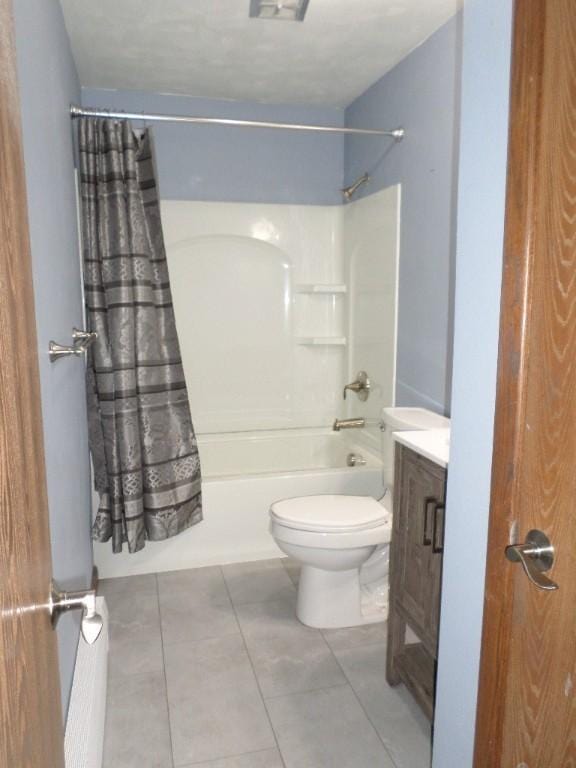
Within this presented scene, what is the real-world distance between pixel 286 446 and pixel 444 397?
139 centimetres

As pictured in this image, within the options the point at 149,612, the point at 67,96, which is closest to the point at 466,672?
the point at 149,612

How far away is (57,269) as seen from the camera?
1.87m

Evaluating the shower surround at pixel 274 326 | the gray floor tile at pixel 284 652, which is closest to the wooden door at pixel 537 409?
the gray floor tile at pixel 284 652

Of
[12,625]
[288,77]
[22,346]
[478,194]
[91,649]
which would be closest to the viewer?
[12,625]

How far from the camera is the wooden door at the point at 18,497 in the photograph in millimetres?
582

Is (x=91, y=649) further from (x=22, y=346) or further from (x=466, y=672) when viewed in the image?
(x=22, y=346)

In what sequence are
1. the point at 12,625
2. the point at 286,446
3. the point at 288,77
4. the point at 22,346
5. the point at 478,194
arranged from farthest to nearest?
the point at 286,446, the point at 288,77, the point at 478,194, the point at 22,346, the point at 12,625

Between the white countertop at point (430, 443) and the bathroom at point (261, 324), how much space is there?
0.08 feet

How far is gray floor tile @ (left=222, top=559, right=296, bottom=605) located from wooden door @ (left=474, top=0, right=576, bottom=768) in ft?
5.55

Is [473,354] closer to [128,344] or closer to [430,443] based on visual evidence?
[430,443]

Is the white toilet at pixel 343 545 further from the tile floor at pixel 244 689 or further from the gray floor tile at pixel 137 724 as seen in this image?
the gray floor tile at pixel 137 724

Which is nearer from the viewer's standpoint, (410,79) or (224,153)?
(410,79)

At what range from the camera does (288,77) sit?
3049 millimetres

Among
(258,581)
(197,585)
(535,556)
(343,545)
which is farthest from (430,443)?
(197,585)
